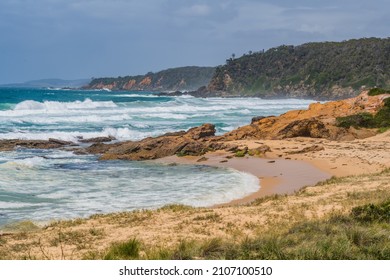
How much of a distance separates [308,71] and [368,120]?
3698 inches

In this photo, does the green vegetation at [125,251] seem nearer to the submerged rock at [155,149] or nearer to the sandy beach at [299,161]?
the sandy beach at [299,161]

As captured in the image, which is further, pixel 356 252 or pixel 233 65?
pixel 233 65

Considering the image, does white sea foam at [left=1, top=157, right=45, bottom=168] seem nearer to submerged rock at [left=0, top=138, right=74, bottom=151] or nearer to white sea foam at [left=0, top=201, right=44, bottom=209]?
submerged rock at [left=0, top=138, right=74, bottom=151]

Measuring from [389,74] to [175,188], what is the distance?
9534 cm

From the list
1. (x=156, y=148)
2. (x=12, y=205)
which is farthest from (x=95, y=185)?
(x=156, y=148)

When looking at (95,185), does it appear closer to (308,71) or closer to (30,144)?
(30,144)

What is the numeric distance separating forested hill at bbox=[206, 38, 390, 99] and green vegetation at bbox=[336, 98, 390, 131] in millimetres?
70945

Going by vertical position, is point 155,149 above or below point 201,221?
below

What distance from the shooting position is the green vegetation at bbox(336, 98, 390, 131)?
29.6 metres

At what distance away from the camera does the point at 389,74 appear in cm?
10269

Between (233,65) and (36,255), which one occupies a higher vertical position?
(233,65)

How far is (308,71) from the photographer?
398ft

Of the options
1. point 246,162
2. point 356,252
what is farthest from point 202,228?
point 246,162
